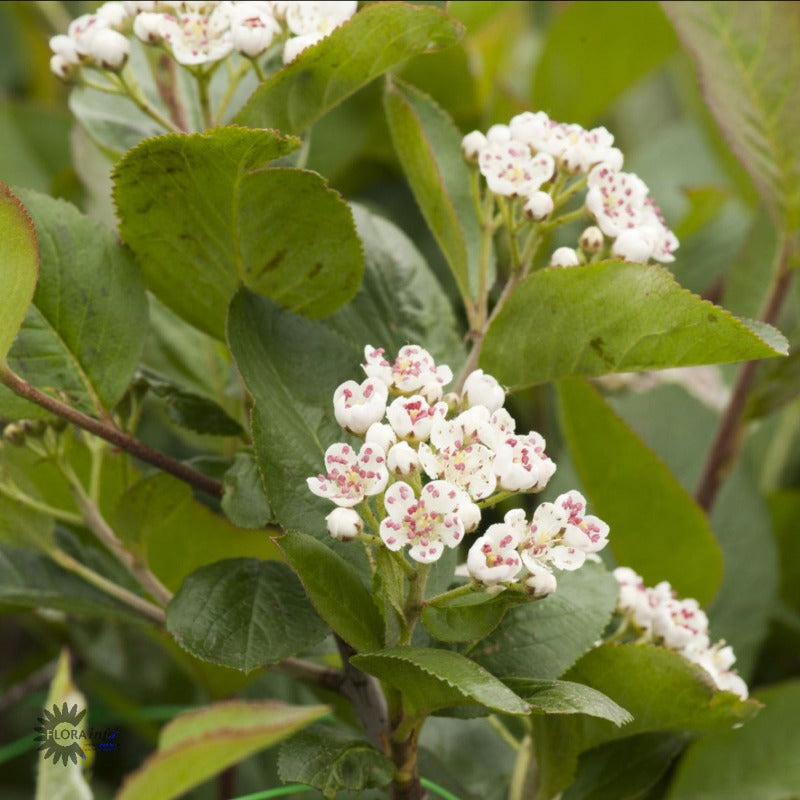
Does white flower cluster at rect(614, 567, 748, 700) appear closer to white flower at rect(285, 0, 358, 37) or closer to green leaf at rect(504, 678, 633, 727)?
green leaf at rect(504, 678, 633, 727)

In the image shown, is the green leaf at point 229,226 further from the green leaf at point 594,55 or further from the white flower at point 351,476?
the green leaf at point 594,55

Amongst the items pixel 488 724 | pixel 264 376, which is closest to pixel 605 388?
pixel 488 724

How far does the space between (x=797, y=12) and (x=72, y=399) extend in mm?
719

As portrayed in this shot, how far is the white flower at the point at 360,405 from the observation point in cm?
69

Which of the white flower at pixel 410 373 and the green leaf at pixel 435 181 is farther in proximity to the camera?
the green leaf at pixel 435 181

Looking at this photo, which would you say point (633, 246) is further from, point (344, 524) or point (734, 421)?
point (734, 421)

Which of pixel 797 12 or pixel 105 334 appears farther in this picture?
pixel 797 12

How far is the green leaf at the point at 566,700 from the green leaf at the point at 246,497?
0.19 meters

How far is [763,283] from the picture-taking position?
4.24 feet


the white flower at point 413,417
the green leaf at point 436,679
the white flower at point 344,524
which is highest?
the white flower at point 413,417

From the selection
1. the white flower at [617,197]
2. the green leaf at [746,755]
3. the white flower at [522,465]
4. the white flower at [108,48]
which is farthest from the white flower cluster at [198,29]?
the green leaf at [746,755]

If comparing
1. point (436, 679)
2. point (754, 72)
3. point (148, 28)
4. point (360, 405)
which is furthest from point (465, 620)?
point (754, 72)

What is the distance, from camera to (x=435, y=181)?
0.90m

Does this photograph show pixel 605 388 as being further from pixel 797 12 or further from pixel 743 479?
pixel 797 12
